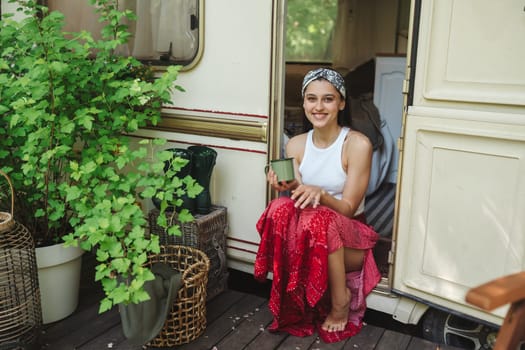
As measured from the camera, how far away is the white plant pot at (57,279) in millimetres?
2771

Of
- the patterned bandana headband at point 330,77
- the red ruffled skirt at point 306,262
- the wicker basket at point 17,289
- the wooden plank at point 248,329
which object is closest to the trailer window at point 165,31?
the patterned bandana headband at point 330,77

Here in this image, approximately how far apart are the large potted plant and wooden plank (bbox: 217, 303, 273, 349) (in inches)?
25.2

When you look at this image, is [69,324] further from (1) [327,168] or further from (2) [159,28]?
(2) [159,28]

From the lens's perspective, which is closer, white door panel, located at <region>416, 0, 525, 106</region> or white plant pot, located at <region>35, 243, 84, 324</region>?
white door panel, located at <region>416, 0, 525, 106</region>

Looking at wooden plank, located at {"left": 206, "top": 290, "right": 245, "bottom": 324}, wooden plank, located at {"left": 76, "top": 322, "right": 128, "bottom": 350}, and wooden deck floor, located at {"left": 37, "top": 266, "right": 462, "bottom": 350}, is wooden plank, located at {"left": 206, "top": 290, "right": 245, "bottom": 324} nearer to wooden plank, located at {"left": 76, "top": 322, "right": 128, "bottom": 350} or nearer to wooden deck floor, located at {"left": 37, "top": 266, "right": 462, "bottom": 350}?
wooden deck floor, located at {"left": 37, "top": 266, "right": 462, "bottom": 350}

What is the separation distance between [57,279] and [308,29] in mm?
8067

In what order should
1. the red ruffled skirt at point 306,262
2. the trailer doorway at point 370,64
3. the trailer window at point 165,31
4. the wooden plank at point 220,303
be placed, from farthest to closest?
the trailer doorway at point 370,64
the trailer window at point 165,31
the wooden plank at point 220,303
the red ruffled skirt at point 306,262

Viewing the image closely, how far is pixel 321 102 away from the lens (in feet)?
9.06

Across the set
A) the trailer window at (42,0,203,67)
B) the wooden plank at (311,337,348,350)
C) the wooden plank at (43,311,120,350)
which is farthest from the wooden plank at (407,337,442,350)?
the trailer window at (42,0,203,67)

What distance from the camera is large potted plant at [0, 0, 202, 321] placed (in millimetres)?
2350

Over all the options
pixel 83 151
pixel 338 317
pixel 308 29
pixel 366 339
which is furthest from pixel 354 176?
pixel 308 29

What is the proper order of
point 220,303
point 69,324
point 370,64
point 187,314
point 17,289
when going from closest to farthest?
point 17,289 → point 187,314 → point 69,324 → point 220,303 → point 370,64

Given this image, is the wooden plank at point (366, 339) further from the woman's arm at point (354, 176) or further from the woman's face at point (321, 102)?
the woman's face at point (321, 102)

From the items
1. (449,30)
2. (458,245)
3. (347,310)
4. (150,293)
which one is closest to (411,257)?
(458,245)
